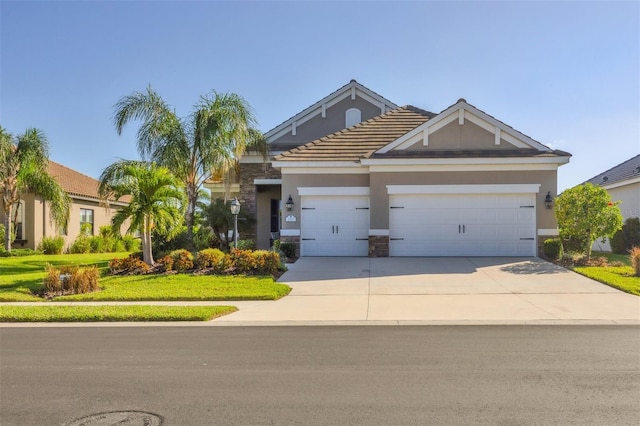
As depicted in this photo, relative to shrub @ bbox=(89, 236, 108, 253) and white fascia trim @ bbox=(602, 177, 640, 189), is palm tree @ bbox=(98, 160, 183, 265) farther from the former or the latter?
white fascia trim @ bbox=(602, 177, 640, 189)

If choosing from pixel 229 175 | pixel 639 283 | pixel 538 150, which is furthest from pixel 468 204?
pixel 229 175

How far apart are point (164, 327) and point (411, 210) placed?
10050mm

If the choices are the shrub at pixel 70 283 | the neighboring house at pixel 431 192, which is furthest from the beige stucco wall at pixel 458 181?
the shrub at pixel 70 283

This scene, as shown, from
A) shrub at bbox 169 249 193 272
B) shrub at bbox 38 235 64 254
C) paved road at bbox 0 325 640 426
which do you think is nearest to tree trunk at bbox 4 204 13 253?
shrub at bbox 38 235 64 254

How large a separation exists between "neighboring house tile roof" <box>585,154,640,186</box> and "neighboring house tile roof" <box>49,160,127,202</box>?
26.5 m

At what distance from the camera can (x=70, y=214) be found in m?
23.3

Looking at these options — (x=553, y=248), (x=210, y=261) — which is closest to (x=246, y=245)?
(x=210, y=261)

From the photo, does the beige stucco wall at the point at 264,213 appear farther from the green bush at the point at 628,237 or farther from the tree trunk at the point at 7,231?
the green bush at the point at 628,237

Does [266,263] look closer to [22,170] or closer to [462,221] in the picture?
[462,221]

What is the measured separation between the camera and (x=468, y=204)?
1562 cm

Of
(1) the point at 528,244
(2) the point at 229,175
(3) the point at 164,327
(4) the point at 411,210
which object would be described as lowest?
(3) the point at 164,327

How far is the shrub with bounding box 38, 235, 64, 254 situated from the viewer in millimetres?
21141

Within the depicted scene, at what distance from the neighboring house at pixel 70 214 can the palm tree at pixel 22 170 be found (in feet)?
3.39

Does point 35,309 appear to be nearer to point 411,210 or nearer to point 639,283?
point 411,210
